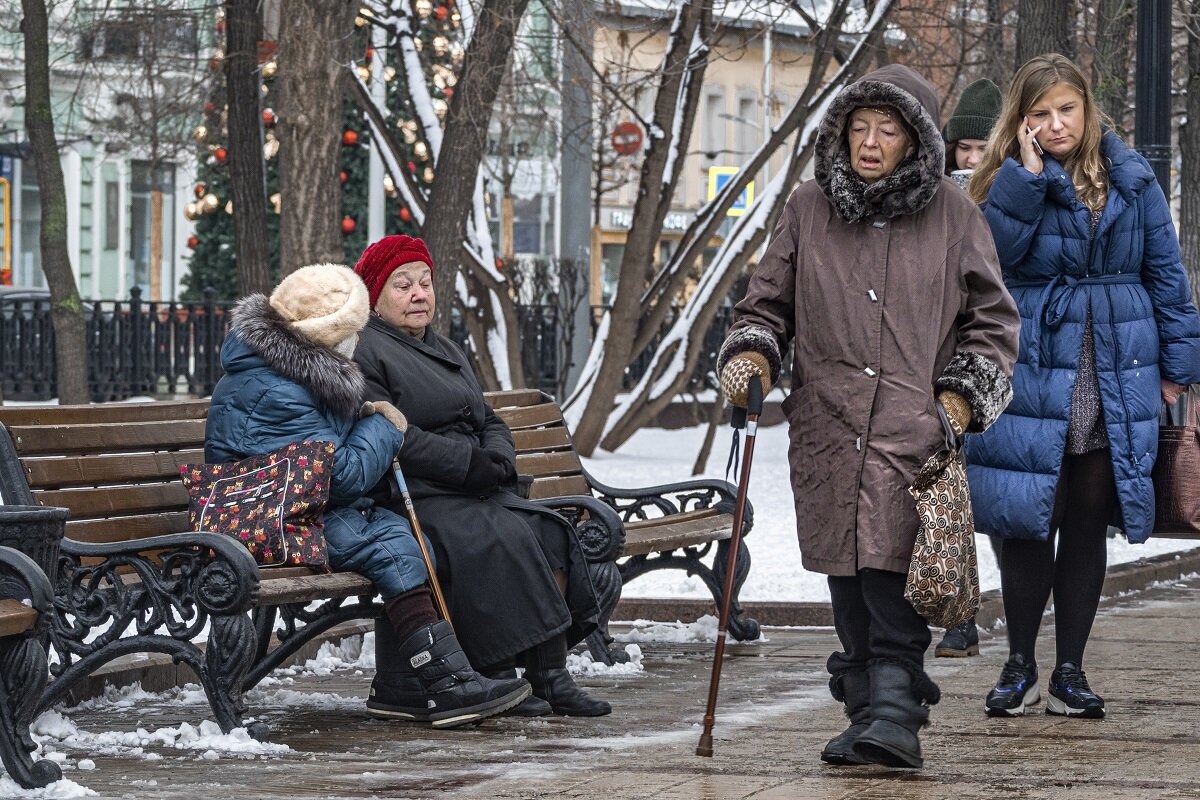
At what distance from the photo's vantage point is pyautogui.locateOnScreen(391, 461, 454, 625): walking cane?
6211 mm

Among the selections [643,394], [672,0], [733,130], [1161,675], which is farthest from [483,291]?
[733,130]

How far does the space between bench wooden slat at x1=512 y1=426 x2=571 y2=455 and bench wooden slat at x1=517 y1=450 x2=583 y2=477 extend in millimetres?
26

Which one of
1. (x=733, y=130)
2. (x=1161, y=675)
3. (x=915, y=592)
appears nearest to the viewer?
(x=915, y=592)

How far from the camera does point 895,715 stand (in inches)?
207

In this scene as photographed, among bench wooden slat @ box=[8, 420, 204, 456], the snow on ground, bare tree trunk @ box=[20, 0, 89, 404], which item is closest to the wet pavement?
bench wooden slat @ box=[8, 420, 204, 456]

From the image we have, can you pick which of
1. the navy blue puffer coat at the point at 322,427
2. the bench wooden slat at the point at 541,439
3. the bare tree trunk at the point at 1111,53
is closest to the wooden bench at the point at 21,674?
the navy blue puffer coat at the point at 322,427

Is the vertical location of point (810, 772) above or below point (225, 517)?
below

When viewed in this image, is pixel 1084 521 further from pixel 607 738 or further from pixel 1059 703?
pixel 607 738

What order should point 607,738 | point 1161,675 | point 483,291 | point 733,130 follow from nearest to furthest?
point 607,738
point 1161,675
point 483,291
point 733,130

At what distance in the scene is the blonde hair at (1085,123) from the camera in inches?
244

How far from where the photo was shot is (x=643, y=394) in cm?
1664

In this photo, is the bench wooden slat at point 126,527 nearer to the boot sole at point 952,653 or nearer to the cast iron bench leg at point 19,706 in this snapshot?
the cast iron bench leg at point 19,706

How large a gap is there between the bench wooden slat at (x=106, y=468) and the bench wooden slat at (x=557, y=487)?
1.61m

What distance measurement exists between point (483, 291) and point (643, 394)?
1.63 meters
